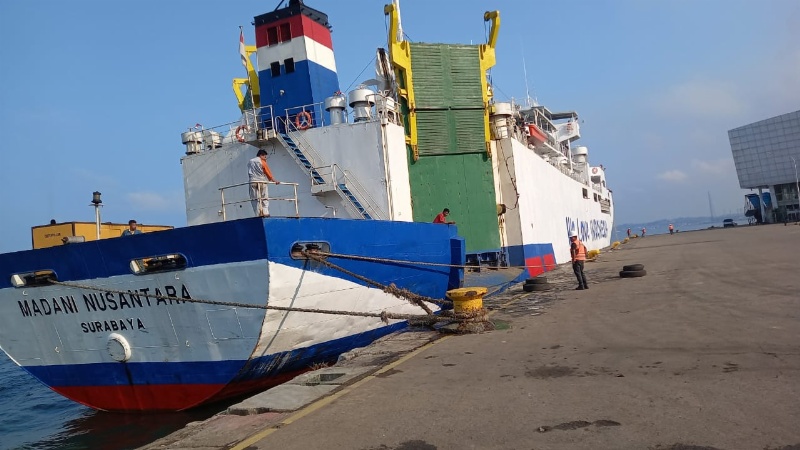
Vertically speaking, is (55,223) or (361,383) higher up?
(55,223)

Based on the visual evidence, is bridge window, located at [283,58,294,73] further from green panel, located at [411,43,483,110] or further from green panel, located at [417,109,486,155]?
green panel, located at [417,109,486,155]

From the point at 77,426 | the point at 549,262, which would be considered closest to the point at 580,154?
the point at 549,262

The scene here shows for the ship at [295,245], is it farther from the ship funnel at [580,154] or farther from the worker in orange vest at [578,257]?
the ship funnel at [580,154]

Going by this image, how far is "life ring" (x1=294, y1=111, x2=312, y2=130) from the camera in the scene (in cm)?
1303

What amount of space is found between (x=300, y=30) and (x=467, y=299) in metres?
8.99

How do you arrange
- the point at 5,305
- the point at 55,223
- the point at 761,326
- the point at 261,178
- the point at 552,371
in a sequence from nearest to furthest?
the point at 552,371 → the point at 761,326 → the point at 261,178 → the point at 5,305 → the point at 55,223

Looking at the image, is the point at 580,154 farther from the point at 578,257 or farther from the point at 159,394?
the point at 159,394

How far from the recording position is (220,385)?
764cm

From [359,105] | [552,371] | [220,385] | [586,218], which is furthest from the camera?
[586,218]

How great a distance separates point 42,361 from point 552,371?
27.9 feet

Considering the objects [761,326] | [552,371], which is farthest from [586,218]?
[552,371]

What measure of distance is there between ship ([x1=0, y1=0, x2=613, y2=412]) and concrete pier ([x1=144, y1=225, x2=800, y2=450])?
1.37 metres

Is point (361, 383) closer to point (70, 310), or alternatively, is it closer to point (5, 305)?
point (70, 310)

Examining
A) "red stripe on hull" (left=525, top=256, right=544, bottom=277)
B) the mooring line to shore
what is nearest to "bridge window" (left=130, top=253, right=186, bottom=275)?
the mooring line to shore
